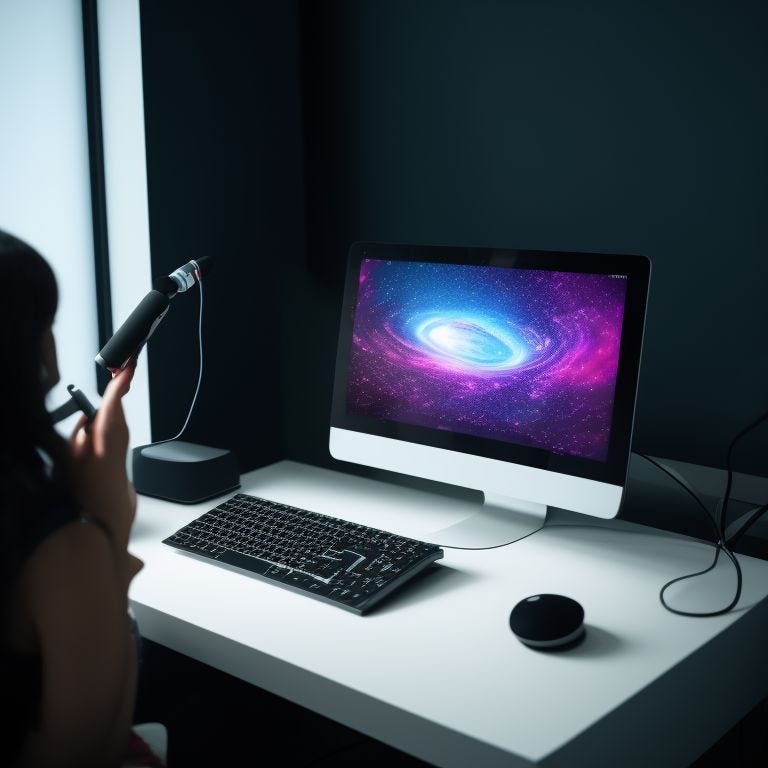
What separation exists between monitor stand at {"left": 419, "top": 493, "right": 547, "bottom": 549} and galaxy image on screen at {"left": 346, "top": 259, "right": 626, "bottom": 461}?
15 cm

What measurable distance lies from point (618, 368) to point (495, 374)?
20cm

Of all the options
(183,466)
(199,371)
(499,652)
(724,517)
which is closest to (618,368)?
(724,517)

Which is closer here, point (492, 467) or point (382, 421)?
point (492, 467)

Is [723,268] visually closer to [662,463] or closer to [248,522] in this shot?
[662,463]

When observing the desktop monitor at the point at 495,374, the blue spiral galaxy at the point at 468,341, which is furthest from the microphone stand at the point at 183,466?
the blue spiral galaxy at the point at 468,341

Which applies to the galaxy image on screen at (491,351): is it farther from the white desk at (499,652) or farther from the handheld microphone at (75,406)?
the handheld microphone at (75,406)

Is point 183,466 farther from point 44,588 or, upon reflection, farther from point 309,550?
point 44,588

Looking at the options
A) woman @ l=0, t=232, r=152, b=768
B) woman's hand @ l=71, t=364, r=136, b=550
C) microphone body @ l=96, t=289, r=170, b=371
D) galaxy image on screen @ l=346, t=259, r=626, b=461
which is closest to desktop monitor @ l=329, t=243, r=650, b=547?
galaxy image on screen @ l=346, t=259, r=626, b=461

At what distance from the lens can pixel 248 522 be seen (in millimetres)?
1492

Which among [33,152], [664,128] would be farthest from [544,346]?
[33,152]

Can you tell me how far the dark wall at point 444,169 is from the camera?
1529 mm

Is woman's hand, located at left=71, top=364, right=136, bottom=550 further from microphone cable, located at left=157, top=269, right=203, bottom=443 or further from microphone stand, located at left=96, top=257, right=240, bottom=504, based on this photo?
microphone cable, located at left=157, top=269, right=203, bottom=443

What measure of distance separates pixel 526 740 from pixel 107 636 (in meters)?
0.43

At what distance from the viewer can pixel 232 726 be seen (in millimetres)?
1922
